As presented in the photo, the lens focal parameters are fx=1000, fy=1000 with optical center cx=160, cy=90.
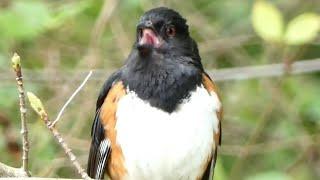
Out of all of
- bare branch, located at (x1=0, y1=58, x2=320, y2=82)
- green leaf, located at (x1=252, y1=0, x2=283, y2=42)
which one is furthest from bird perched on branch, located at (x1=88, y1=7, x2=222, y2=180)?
bare branch, located at (x1=0, y1=58, x2=320, y2=82)

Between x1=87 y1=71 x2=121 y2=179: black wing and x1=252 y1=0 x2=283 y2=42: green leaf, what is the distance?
815 millimetres

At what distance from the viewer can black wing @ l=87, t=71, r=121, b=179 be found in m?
3.96

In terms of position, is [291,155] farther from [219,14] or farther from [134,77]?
[134,77]

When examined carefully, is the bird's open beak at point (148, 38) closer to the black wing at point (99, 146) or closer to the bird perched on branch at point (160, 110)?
the bird perched on branch at point (160, 110)

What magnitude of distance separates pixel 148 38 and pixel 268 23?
0.89 m

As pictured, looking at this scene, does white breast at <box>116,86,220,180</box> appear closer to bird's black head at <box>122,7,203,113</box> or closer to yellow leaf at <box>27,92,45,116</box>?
bird's black head at <box>122,7,203,113</box>

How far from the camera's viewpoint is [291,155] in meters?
5.98

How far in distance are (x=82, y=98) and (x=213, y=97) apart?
2.10m

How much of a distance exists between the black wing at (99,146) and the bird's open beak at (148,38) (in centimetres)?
22

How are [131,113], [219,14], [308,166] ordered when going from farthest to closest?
[219,14]
[308,166]
[131,113]

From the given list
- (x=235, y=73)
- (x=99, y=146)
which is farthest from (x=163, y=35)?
(x=235, y=73)

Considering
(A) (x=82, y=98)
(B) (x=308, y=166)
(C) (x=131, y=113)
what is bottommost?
(B) (x=308, y=166)

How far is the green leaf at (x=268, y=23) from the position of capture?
14.6 feet

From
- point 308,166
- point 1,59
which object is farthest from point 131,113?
point 308,166
